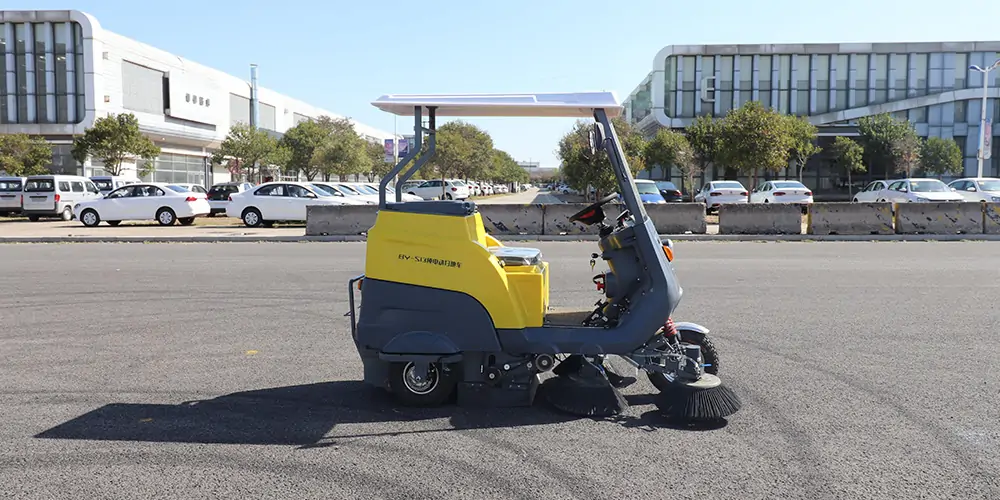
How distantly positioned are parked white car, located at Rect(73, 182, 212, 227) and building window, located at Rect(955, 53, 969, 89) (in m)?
59.4

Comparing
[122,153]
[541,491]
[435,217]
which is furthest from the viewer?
[122,153]

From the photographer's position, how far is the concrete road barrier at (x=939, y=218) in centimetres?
2031

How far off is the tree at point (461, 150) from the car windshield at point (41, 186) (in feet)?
88.8

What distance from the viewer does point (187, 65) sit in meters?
62.9

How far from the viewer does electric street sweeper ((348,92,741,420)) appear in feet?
16.1

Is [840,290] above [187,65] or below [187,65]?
below

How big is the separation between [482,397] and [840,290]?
22.8 feet

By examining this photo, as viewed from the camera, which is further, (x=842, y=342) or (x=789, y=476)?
(x=842, y=342)

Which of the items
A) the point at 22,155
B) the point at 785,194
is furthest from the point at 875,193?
the point at 22,155

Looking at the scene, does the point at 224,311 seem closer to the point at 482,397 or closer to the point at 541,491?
the point at 482,397

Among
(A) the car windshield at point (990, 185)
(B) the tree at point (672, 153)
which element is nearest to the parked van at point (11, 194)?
(A) the car windshield at point (990, 185)

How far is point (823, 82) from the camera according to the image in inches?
2463

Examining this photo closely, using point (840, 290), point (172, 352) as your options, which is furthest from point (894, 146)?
point (172, 352)

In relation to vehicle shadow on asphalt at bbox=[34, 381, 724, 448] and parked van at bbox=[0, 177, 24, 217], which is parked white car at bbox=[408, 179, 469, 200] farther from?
vehicle shadow on asphalt at bbox=[34, 381, 724, 448]
